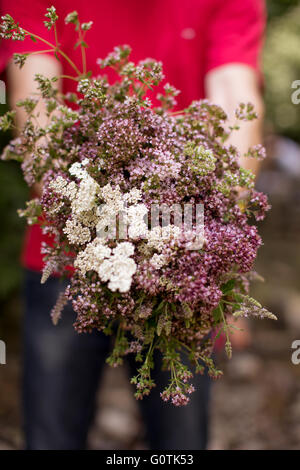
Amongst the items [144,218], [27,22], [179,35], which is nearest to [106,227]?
[144,218]

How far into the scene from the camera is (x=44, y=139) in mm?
1445

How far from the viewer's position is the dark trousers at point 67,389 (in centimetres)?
215

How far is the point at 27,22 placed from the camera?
1.53 m

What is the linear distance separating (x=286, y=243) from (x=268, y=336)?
2546 mm

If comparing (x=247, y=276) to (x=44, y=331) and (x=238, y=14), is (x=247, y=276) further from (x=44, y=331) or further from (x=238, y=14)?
(x=238, y=14)

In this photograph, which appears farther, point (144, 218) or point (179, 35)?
point (179, 35)

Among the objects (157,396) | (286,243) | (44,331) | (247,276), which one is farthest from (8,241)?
(286,243)

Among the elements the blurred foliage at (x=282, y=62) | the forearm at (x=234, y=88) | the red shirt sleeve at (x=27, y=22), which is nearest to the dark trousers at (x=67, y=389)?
the red shirt sleeve at (x=27, y=22)

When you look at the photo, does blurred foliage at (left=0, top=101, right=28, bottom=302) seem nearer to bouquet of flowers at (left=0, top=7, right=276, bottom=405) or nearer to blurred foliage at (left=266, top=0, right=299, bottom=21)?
bouquet of flowers at (left=0, top=7, right=276, bottom=405)

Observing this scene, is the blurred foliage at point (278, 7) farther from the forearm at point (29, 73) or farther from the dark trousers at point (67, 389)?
the dark trousers at point (67, 389)

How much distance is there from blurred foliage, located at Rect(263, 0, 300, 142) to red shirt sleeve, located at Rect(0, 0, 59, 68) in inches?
291

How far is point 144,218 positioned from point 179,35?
134 cm

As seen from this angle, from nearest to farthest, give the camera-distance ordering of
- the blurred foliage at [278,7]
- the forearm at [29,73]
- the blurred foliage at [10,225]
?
the forearm at [29,73] < the blurred foliage at [10,225] < the blurred foliage at [278,7]

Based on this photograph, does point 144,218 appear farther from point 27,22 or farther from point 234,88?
point 234,88
